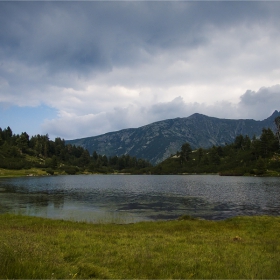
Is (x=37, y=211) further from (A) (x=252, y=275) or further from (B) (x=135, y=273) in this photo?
(A) (x=252, y=275)

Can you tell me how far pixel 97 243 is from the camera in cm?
1955

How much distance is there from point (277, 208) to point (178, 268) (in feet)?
184

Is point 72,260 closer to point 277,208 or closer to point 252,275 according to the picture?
point 252,275

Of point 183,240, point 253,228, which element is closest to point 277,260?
point 183,240

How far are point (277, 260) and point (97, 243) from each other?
12916mm

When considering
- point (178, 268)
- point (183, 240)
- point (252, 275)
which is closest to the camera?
point (252, 275)

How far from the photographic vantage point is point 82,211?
5550 cm

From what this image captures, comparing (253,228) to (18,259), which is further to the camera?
(253,228)

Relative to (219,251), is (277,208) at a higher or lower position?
lower

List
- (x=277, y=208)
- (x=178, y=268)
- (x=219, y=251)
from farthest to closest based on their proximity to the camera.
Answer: (x=277, y=208)
(x=219, y=251)
(x=178, y=268)

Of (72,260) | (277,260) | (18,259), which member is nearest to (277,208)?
(277,260)

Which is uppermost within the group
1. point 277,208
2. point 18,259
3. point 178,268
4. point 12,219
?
point 18,259

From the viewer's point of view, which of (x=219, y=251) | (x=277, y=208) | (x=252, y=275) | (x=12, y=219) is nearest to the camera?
(x=252, y=275)

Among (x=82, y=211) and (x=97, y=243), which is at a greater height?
(x=97, y=243)
